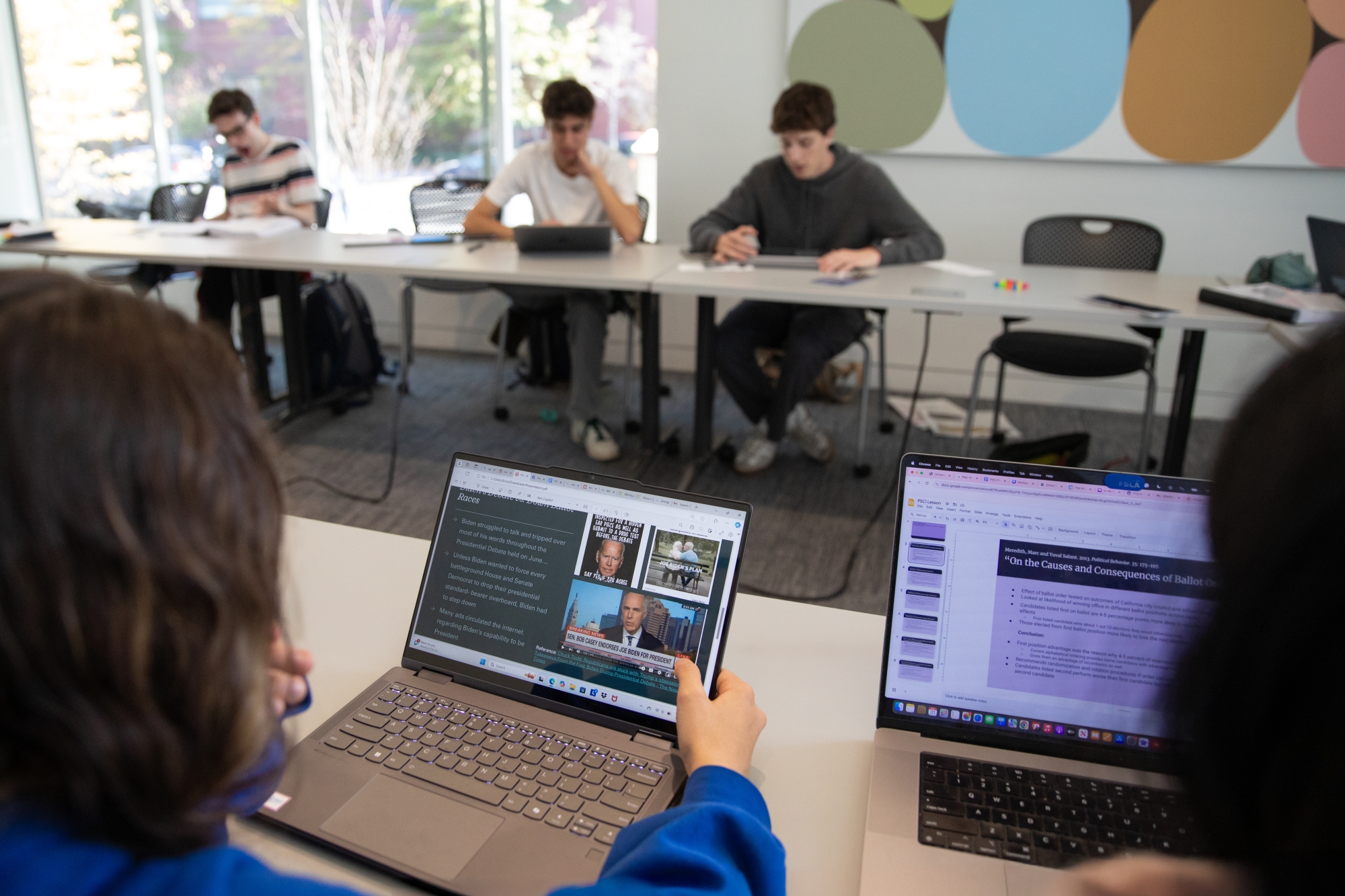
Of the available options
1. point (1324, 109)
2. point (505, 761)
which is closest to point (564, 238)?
point (505, 761)

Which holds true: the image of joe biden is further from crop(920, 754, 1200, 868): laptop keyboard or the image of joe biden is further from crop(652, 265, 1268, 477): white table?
crop(652, 265, 1268, 477): white table

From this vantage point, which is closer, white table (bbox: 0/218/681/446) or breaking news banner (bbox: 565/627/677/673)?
breaking news banner (bbox: 565/627/677/673)

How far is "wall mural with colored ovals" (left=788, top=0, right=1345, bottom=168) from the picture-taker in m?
3.55

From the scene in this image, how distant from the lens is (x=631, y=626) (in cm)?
86

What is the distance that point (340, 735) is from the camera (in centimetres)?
84

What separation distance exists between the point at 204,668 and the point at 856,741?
0.63 meters

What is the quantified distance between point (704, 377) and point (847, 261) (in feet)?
2.03

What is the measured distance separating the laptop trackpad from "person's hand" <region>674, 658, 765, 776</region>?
167 millimetres

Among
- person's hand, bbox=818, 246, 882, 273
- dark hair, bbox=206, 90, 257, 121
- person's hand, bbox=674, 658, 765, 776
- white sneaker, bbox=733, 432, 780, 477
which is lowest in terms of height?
white sneaker, bbox=733, 432, 780, 477

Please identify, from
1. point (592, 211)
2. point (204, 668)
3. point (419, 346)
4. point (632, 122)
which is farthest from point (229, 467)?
point (419, 346)

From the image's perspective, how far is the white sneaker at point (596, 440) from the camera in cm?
341

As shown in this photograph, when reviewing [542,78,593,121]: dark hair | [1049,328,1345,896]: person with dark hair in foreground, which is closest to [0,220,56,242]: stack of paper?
[542,78,593,121]: dark hair

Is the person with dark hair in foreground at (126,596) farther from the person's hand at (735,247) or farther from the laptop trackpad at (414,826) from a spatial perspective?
the person's hand at (735,247)

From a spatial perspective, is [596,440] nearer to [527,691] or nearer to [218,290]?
[218,290]
